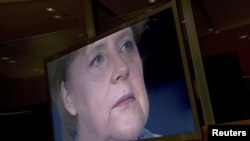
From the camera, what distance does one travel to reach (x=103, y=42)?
2119mm

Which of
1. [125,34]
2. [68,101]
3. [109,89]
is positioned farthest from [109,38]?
[68,101]

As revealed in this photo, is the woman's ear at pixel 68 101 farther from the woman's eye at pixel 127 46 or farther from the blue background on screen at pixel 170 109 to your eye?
the blue background on screen at pixel 170 109

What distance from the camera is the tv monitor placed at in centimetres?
166

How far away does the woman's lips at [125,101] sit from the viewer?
190 centimetres

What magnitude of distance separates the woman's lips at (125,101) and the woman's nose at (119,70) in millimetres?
112

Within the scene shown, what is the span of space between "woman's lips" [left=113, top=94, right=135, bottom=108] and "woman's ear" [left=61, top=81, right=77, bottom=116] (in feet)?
1.55

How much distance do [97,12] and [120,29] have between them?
1858 mm

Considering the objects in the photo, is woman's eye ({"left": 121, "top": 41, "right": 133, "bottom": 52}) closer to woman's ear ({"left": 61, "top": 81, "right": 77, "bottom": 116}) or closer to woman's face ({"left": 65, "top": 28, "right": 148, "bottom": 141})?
woman's face ({"left": 65, "top": 28, "right": 148, "bottom": 141})

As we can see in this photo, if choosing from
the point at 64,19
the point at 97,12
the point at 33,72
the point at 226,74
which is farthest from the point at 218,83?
the point at 33,72

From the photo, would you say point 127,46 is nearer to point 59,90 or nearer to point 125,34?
point 125,34

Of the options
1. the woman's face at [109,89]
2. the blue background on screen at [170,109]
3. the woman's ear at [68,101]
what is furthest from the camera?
the woman's ear at [68,101]

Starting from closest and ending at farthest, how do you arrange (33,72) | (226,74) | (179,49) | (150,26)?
(179,49) → (150,26) → (226,74) → (33,72)

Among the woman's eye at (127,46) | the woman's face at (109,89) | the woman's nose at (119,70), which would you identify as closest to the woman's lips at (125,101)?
the woman's face at (109,89)

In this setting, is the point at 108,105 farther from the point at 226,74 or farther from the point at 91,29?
the point at 91,29
